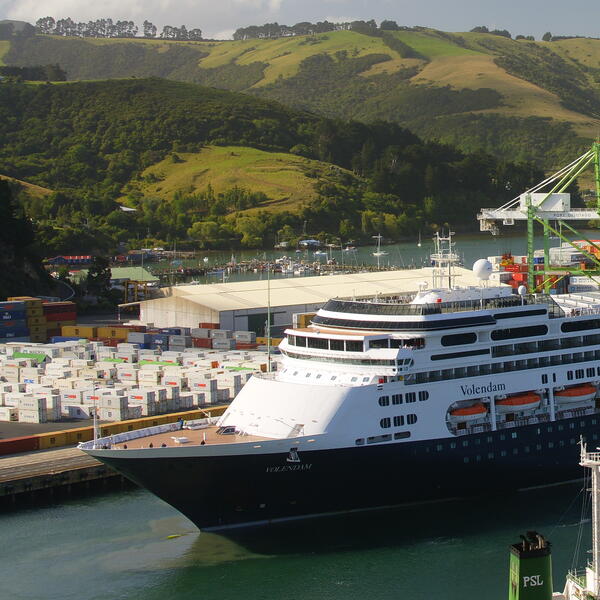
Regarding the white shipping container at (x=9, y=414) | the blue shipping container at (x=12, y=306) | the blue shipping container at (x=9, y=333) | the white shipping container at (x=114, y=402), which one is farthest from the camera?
the blue shipping container at (x=12, y=306)

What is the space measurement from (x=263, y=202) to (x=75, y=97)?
47.8 meters

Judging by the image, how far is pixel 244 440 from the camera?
92.9ft

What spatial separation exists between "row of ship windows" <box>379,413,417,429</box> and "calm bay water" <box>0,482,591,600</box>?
2.30 m

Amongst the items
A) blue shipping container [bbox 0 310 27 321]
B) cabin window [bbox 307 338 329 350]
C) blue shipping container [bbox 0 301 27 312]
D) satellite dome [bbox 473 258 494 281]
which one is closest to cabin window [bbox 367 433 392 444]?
cabin window [bbox 307 338 329 350]

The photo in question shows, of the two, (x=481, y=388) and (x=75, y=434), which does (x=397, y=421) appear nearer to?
(x=481, y=388)

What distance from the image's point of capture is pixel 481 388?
1181 inches

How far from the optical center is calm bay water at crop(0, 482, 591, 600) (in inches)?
1030

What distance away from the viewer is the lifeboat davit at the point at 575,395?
A: 102 feet

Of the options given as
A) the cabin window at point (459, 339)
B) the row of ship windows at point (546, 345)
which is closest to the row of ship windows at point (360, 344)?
the cabin window at point (459, 339)

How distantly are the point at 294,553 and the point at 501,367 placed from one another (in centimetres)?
711

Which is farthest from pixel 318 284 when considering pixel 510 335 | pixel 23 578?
pixel 23 578

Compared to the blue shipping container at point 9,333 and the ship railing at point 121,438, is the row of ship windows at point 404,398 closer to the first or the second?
the ship railing at point 121,438

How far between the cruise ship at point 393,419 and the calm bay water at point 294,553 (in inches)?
24.1

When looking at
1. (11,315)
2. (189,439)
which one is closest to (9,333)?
(11,315)
